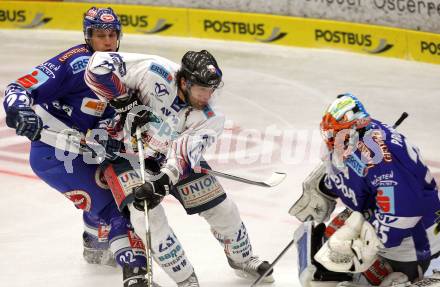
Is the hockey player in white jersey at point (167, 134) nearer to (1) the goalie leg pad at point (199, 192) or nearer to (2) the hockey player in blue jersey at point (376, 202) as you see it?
(1) the goalie leg pad at point (199, 192)

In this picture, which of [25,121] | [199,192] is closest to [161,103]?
[199,192]

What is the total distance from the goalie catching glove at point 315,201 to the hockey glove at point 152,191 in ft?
2.26

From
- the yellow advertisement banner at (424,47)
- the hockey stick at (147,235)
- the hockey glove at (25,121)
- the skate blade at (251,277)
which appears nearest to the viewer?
the hockey stick at (147,235)

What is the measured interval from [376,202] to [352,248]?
24cm

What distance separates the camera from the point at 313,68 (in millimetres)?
9398

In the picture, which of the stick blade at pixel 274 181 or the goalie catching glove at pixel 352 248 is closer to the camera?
the goalie catching glove at pixel 352 248

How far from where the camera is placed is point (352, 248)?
4.22 metres

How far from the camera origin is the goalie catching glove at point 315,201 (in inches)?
184

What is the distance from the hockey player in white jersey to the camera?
466cm

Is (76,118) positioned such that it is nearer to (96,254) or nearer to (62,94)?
(62,94)

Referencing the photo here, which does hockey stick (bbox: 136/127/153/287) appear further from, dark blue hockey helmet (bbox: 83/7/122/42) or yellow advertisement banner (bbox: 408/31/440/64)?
yellow advertisement banner (bbox: 408/31/440/64)

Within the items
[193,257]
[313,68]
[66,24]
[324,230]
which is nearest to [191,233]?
[193,257]

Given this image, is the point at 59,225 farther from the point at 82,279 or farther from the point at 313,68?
the point at 313,68

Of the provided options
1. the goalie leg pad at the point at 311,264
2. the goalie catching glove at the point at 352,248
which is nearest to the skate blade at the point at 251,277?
the goalie leg pad at the point at 311,264
